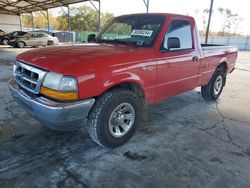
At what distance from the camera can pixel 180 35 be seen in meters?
3.96

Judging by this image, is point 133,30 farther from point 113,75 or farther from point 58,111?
point 58,111

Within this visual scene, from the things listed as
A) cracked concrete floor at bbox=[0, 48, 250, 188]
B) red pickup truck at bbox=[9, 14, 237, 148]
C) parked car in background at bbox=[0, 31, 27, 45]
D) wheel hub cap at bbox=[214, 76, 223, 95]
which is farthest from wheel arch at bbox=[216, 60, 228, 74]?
parked car in background at bbox=[0, 31, 27, 45]

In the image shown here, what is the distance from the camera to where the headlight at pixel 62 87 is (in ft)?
8.11

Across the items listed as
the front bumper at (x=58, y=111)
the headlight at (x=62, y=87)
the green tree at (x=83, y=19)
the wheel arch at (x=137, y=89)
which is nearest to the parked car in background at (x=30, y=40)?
the wheel arch at (x=137, y=89)

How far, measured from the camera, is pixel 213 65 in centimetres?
507

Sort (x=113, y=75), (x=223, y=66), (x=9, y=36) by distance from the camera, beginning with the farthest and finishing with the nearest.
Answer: (x=9, y=36), (x=223, y=66), (x=113, y=75)

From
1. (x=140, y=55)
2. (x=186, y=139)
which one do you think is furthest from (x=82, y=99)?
(x=186, y=139)

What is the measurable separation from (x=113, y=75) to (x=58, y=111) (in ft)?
2.64

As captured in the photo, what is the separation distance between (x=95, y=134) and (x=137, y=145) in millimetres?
732

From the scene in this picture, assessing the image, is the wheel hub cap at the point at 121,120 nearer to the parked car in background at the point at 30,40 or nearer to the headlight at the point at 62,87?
the headlight at the point at 62,87

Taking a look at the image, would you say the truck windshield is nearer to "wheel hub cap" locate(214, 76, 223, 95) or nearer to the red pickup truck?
the red pickup truck

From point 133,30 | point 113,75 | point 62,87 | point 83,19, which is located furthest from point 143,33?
point 83,19

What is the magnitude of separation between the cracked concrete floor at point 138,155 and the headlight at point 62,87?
900 millimetres

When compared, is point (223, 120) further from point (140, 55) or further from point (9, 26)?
point (9, 26)
